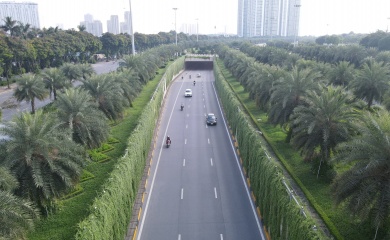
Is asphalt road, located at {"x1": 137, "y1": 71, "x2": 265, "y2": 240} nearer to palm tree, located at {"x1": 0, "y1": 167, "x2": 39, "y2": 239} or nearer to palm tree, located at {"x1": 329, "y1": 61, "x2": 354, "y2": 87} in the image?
→ palm tree, located at {"x1": 0, "y1": 167, "x2": 39, "y2": 239}

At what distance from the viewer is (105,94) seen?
998 inches

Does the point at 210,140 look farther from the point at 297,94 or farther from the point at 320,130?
the point at 320,130

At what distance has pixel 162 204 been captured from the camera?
20422 millimetres

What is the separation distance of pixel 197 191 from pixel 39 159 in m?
10.8

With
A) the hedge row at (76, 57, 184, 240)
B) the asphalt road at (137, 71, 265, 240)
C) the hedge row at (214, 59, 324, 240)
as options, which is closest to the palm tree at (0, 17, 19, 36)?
the asphalt road at (137, 71, 265, 240)

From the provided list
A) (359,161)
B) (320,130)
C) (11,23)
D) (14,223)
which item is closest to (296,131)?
(320,130)

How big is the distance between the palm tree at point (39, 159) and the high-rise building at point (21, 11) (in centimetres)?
18543

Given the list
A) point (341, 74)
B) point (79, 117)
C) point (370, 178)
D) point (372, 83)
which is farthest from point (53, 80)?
point (370, 178)

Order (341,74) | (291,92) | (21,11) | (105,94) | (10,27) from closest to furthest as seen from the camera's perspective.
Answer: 1. (291,92)
2. (105,94)
3. (341,74)
4. (10,27)
5. (21,11)

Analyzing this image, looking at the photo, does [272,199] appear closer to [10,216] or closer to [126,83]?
[10,216]

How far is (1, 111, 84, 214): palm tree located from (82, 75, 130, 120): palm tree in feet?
31.7

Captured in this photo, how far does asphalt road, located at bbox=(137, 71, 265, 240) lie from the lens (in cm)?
1780

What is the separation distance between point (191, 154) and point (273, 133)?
7.42 metres

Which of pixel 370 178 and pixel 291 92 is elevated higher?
pixel 291 92
